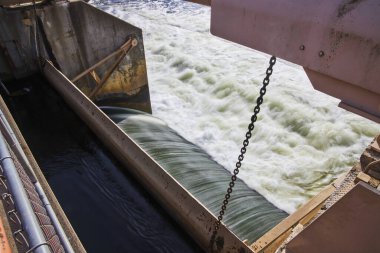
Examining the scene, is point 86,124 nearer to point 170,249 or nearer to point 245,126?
point 170,249

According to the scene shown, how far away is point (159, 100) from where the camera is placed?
34.4 ft

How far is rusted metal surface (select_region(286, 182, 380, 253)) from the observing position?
1969 millimetres

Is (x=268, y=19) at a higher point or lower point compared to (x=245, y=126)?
higher

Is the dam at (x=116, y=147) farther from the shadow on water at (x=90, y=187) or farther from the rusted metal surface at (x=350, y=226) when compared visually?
the rusted metal surface at (x=350, y=226)

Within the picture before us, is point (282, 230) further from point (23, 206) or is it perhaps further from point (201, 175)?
point (23, 206)

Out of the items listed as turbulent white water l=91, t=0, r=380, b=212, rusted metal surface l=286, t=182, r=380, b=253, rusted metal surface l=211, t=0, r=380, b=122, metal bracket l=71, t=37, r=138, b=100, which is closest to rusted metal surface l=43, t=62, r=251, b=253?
→ metal bracket l=71, t=37, r=138, b=100

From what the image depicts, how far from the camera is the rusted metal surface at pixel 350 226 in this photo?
6.46 ft

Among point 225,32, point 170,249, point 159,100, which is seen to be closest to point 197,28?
point 159,100

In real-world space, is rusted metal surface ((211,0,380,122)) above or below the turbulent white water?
above

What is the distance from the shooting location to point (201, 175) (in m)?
6.74

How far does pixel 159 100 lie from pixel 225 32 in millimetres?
8808

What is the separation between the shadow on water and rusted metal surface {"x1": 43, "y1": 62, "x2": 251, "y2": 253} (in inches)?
11.1

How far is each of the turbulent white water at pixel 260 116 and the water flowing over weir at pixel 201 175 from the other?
19.6 inches

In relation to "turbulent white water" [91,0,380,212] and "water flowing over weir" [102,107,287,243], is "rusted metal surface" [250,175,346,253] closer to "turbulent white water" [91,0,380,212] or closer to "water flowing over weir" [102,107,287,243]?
"water flowing over weir" [102,107,287,243]
